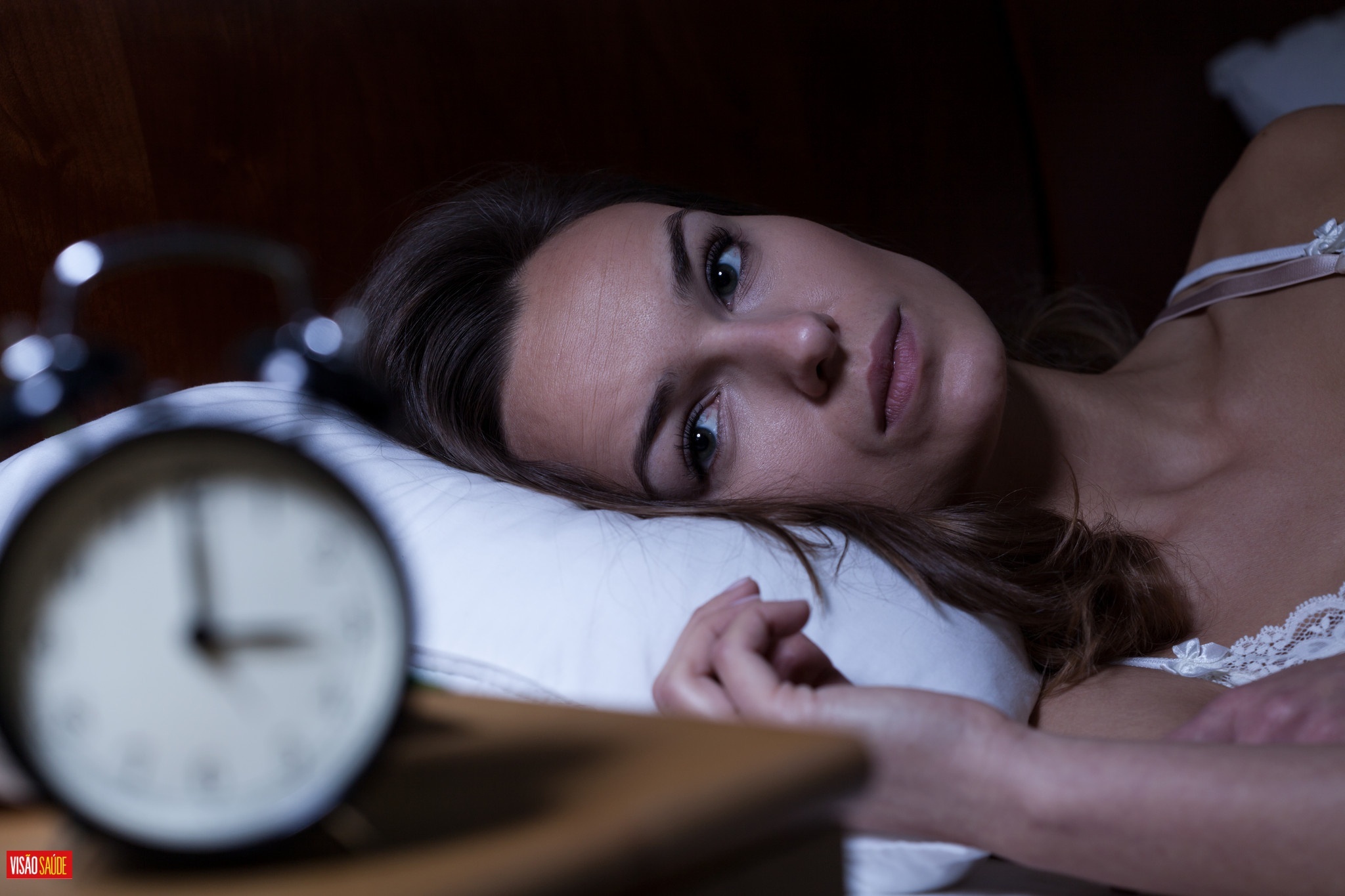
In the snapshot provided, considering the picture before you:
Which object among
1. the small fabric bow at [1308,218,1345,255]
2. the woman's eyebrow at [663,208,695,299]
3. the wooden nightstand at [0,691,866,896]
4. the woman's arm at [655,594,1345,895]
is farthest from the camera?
the small fabric bow at [1308,218,1345,255]

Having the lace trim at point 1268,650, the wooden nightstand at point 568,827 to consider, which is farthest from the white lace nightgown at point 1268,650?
the wooden nightstand at point 568,827

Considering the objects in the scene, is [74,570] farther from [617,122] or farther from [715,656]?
[617,122]

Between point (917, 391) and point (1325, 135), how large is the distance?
1.06 metres

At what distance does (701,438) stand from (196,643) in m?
0.79

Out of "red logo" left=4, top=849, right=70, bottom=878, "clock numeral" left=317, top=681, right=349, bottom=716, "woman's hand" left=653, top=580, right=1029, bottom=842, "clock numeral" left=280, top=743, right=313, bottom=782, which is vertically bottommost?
"woman's hand" left=653, top=580, right=1029, bottom=842

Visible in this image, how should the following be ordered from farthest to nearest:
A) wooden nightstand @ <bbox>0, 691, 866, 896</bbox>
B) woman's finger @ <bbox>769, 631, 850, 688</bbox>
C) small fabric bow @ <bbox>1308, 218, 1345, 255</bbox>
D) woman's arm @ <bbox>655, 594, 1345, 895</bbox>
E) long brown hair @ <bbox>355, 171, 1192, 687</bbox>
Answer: small fabric bow @ <bbox>1308, 218, 1345, 255</bbox> → long brown hair @ <bbox>355, 171, 1192, 687</bbox> → woman's finger @ <bbox>769, 631, 850, 688</bbox> → woman's arm @ <bbox>655, 594, 1345, 895</bbox> → wooden nightstand @ <bbox>0, 691, 866, 896</bbox>

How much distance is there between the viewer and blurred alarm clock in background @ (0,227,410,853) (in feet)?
1.12

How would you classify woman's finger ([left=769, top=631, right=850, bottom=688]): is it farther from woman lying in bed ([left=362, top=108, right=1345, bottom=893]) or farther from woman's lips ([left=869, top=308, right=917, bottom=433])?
woman's lips ([left=869, top=308, right=917, bottom=433])

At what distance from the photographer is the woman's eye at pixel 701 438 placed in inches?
43.1

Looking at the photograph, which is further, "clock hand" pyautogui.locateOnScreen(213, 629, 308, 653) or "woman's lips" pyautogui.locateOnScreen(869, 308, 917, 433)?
"woman's lips" pyautogui.locateOnScreen(869, 308, 917, 433)

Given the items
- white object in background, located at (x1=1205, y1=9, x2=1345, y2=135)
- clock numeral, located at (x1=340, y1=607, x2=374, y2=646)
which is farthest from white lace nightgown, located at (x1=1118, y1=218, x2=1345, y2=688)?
white object in background, located at (x1=1205, y1=9, x2=1345, y2=135)

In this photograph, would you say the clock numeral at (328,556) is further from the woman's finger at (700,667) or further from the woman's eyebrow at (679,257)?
the woman's eyebrow at (679,257)

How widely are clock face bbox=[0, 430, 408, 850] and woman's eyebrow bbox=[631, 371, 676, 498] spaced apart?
0.68 meters

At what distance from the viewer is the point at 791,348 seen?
1.00 metres
